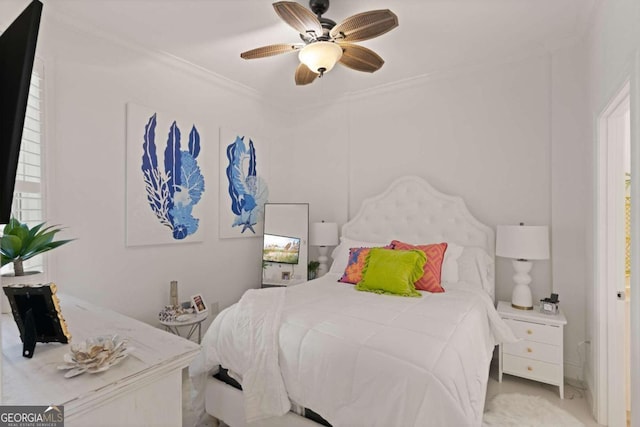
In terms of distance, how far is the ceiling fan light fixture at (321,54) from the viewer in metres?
2.03

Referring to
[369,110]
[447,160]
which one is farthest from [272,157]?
[447,160]

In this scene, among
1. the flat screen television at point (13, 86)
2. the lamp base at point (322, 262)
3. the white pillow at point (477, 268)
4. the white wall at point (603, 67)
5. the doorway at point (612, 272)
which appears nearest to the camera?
the flat screen television at point (13, 86)

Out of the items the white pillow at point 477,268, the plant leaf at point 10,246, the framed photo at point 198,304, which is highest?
the plant leaf at point 10,246

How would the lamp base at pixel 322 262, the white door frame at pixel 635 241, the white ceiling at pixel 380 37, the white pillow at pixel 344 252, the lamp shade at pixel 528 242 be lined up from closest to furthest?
the white door frame at pixel 635 241
the white ceiling at pixel 380 37
the lamp shade at pixel 528 242
the white pillow at pixel 344 252
the lamp base at pixel 322 262

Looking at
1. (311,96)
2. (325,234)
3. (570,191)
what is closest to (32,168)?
(325,234)

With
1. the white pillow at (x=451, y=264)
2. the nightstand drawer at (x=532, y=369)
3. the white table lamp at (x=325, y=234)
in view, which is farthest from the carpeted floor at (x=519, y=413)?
the white table lamp at (x=325, y=234)

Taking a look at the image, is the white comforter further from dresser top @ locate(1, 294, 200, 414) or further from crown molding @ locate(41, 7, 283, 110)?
crown molding @ locate(41, 7, 283, 110)

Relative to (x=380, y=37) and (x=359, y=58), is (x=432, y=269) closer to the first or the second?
(x=359, y=58)

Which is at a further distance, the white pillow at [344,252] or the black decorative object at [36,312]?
the white pillow at [344,252]

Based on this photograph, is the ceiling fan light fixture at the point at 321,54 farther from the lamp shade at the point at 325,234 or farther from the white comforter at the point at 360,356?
the lamp shade at the point at 325,234

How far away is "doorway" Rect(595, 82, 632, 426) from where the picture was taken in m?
2.00

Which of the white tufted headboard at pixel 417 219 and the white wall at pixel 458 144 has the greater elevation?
the white wall at pixel 458 144

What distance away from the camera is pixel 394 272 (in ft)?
8.18

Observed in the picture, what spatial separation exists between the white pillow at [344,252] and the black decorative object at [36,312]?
92.7 inches
